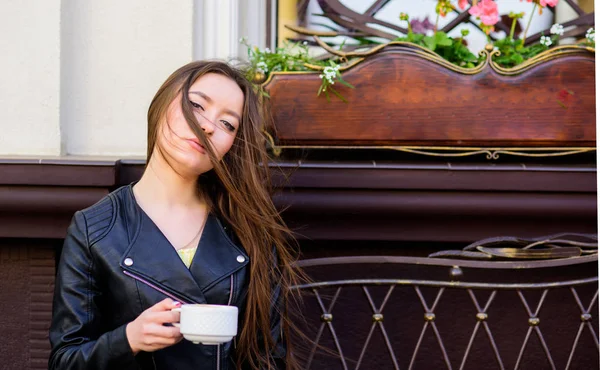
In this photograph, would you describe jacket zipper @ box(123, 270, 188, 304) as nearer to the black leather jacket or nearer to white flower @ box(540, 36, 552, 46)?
the black leather jacket

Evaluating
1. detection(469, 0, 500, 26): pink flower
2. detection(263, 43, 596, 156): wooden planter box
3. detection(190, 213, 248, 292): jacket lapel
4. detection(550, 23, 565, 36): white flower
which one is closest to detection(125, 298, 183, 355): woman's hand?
detection(190, 213, 248, 292): jacket lapel

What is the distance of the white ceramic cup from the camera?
5.16ft

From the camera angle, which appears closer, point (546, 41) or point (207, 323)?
point (207, 323)

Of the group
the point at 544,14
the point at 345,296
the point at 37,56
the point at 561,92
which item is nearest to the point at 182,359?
the point at 345,296

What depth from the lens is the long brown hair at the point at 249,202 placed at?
203 centimetres

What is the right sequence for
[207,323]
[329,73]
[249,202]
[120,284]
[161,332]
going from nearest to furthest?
1. [207,323]
2. [161,332]
3. [120,284]
4. [249,202]
5. [329,73]

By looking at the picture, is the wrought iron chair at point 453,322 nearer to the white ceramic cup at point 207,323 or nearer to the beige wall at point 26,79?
the beige wall at point 26,79

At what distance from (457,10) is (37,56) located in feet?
5.10

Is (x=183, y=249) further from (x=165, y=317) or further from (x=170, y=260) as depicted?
(x=165, y=317)

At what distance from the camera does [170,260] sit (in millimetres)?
→ 1928

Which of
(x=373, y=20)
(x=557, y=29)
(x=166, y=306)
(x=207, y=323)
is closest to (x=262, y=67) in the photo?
(x=373, y=20)

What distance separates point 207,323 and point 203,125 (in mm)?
621

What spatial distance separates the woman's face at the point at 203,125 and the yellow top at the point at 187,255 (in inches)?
7.7

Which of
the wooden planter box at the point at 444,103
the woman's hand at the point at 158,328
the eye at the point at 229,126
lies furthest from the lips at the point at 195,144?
the wooden planter box at the point at 444,103
